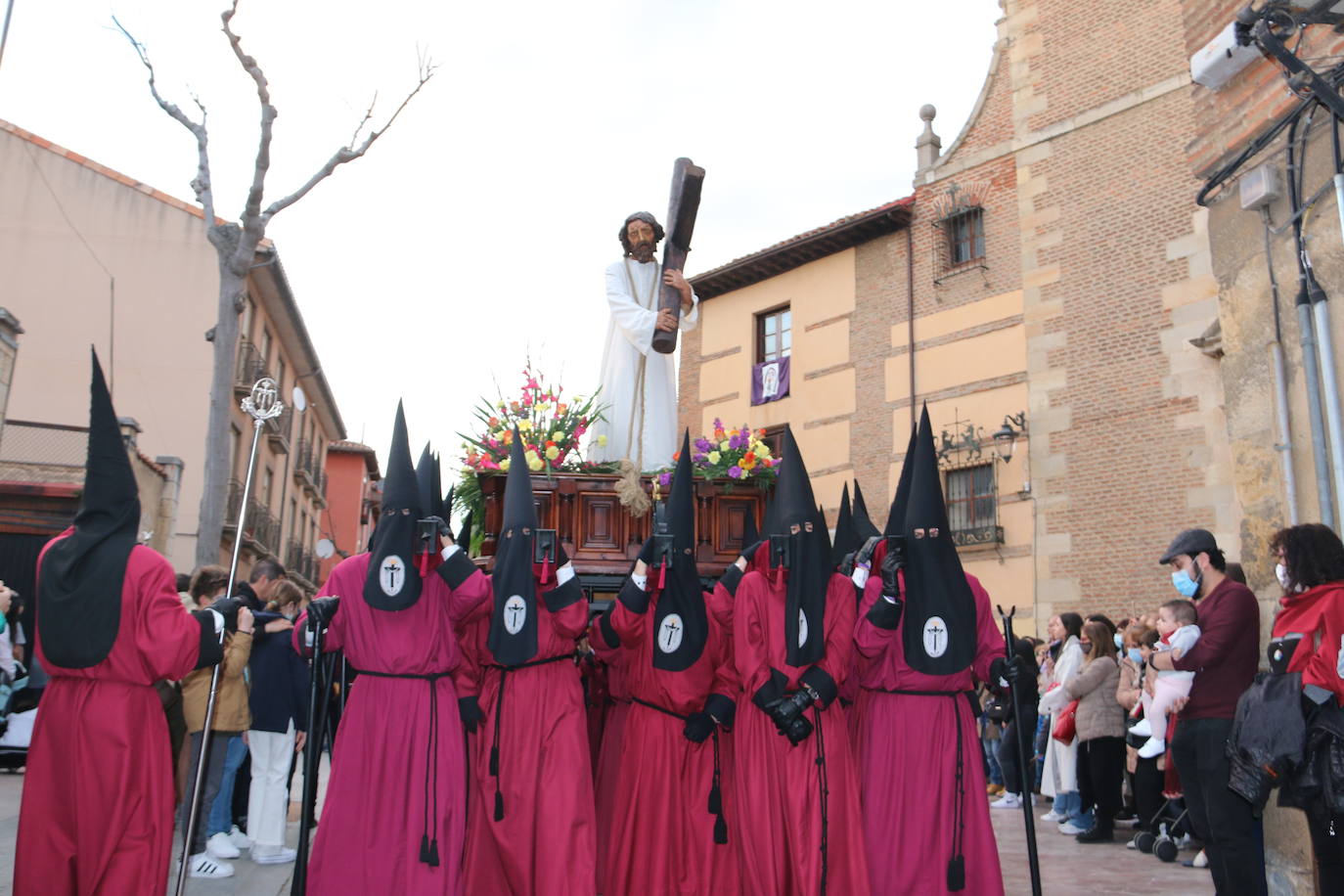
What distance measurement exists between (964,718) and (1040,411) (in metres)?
11.9

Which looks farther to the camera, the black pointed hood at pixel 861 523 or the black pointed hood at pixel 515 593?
the black pointed hood at pixel 861 523

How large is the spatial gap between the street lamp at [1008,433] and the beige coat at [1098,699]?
8.27m

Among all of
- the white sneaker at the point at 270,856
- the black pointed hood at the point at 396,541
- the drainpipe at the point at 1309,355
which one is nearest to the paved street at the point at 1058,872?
the white sneaker at the point at 270,856

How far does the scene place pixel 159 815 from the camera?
477 cm

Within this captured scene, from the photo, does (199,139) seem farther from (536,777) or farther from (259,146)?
(536,777)

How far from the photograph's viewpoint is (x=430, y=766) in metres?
5.42

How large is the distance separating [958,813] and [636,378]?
152 inches

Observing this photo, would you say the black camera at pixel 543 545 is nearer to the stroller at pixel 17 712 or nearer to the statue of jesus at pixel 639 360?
the statue of jesus at pixel 639 360

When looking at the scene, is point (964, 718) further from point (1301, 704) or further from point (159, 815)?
point (159, 815)

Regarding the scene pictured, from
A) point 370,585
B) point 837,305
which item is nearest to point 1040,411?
point 837,305

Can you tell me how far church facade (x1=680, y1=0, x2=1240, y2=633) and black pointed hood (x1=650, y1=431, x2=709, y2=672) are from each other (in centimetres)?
1033

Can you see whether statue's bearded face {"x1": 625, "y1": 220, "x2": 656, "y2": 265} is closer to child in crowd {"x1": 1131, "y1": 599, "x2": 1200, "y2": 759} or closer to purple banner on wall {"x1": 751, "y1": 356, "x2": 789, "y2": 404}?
child in crowd {"x1": 1131, "y1": 599, "x2": 1200, "y2": 759}

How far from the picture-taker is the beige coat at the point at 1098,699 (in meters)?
8.86

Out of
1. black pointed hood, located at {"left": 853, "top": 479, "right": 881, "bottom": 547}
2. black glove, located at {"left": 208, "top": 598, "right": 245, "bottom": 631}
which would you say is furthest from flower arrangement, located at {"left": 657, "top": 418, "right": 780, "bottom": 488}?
black glove, located at {"left": 208, "top": 598, "right": 245, "bottom": 631}
